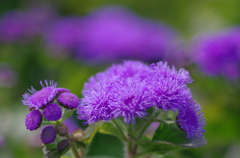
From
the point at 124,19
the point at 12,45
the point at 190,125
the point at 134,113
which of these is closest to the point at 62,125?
the point at 134,113

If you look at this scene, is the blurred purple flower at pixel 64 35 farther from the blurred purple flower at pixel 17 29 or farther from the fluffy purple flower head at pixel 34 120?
the fluffy purple flower head at pixel 34 120

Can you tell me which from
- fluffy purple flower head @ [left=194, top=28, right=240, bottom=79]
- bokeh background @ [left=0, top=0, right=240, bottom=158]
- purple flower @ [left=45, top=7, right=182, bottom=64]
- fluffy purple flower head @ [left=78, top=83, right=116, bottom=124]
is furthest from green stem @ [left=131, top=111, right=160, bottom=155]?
purple flower @ [left=45, top=7, right=182, bottom=64]

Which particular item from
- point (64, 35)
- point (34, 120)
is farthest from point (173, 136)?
point (64, 35)

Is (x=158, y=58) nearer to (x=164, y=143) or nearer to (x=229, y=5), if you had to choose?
(x=229, y=5)

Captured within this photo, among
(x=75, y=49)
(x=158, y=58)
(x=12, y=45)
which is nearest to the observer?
(x=12, y=45)

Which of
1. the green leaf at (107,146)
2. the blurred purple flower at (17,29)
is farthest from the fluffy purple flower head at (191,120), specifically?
the blurred purple flower at (17,29)

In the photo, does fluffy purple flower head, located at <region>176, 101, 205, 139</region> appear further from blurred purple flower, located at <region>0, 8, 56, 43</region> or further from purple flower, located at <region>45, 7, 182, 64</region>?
blurred purple flower, located at <region>0, 8, 56, 43</region>
